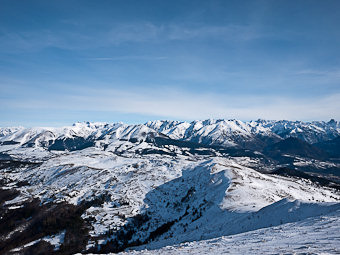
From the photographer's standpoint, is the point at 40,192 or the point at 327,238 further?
the point at 40,192

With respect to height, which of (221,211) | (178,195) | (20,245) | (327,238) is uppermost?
(327,238)

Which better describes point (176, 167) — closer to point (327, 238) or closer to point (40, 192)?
point (40, 192)

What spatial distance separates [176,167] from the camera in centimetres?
18025

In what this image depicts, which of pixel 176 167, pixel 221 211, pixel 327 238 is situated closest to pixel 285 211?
pixel 221 211

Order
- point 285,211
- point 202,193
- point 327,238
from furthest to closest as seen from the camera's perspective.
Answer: point 202,193
point 285,211
point 327,238

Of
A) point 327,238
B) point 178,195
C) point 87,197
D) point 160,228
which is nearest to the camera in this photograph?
point 327,238

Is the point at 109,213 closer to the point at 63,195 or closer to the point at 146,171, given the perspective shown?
the point at 63,195

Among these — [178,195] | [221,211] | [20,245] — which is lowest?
[20,245]

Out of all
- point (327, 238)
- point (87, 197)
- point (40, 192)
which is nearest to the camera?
point (327, 238)

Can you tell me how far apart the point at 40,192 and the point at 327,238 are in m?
177

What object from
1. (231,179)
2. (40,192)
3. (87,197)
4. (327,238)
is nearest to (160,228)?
(231,179)

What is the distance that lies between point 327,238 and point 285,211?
31845 millimetres

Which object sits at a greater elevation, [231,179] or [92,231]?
[231,179]

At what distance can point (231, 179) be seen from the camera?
114938 millimetres
